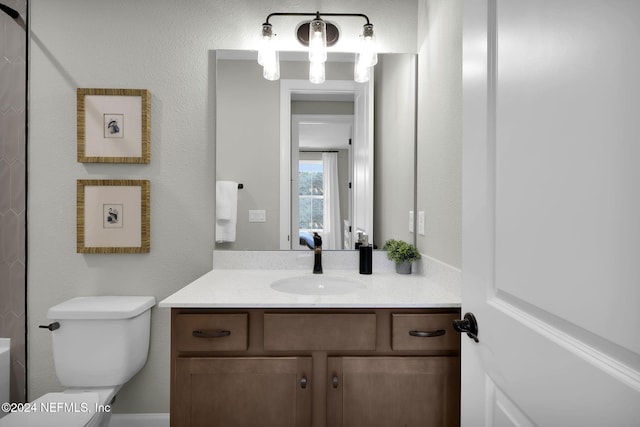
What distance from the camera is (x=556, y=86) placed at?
570 mm

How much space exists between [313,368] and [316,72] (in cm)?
139

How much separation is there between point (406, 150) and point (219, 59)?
1104 mm

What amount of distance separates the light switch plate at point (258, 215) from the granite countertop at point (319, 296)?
0.27 meters

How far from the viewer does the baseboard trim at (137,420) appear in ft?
5.72

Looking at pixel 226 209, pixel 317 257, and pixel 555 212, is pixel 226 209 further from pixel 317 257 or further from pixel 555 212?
pixel 555 212

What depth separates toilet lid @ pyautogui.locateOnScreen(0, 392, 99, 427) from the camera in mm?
1186

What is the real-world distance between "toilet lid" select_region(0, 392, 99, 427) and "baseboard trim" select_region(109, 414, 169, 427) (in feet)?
1.71

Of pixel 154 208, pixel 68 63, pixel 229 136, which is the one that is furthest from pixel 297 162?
pixel 68 63

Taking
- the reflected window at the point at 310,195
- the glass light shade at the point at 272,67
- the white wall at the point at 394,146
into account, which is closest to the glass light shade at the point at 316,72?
the glass light shade at the point at 272,67

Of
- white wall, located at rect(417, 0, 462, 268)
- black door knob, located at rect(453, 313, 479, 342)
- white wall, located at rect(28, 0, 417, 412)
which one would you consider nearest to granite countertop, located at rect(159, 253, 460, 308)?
white wall, located at rect(417, 0, 462, 268)

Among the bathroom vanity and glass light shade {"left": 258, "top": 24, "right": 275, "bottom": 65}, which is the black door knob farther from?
glass light shade {"left": 258, "top": 24, "right": 275, "bottom": 65}

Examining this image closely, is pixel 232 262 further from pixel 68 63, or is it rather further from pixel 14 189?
pixel 68 63

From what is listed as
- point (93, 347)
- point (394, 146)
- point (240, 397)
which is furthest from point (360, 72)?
point (93, 347)

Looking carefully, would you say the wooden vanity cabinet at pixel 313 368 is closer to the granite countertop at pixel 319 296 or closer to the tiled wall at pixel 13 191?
the granite countertop at pixel 319 296
